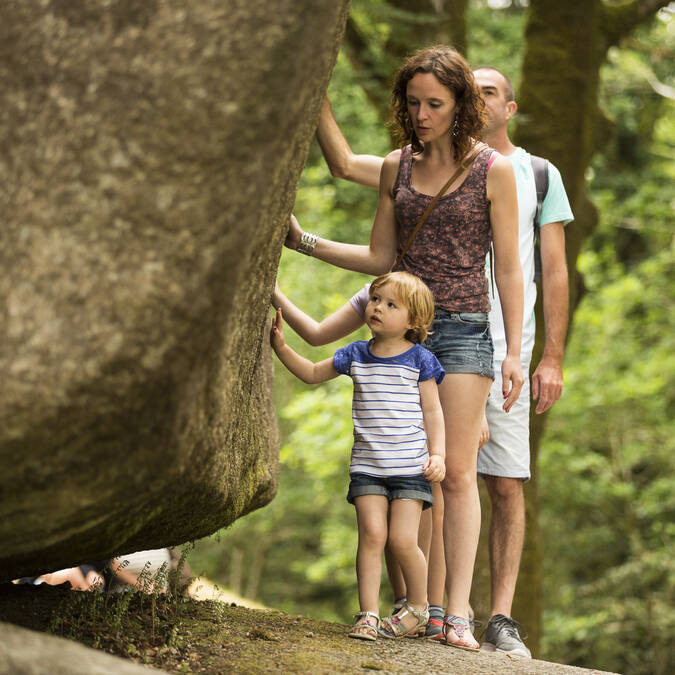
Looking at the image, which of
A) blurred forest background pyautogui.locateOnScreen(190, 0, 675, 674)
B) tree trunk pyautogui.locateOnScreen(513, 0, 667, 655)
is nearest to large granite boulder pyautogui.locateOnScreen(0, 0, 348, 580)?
tree trunk pyautogui.locateOnScreen(513, 0, 667, 655)

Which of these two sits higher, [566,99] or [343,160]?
[566,99]

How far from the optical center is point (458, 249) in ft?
13.8

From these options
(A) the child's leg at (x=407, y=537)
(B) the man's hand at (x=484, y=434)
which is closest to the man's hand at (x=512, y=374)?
(B) the man's hand at (x=484, y=434)

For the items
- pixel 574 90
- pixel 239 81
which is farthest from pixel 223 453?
pixel 574 90

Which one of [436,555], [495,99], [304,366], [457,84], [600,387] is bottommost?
[436,555]

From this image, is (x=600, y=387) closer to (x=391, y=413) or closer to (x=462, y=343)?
(x=462, y=343)

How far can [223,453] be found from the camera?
3170mm

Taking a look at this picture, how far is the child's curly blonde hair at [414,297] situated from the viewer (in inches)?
159

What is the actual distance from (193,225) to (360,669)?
1879 millimetres

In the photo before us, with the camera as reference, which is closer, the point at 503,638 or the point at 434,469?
the point at 434,469

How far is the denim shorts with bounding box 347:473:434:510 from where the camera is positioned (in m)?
4.02

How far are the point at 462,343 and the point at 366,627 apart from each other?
4.27 ft

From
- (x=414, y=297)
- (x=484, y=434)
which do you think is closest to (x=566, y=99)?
(x=484, y=434)

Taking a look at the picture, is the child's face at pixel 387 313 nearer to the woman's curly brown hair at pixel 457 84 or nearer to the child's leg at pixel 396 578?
the woman's curly brown hair at pixel 457 84
